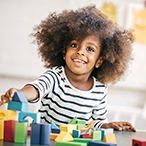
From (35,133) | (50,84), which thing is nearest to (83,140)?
(35,133)

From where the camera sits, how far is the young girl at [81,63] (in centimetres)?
104

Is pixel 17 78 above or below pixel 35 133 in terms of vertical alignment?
above

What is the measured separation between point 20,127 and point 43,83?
359 mm

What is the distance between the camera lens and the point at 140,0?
2246 mm

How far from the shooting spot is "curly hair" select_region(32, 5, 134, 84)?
3.62ft

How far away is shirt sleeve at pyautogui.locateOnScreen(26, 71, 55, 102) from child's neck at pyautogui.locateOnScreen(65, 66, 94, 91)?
107mm

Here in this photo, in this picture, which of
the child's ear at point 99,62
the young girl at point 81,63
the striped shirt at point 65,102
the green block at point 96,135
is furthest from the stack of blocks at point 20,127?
the child's ear at point 99,62

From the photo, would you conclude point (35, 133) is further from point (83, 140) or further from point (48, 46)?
point (48, 46)

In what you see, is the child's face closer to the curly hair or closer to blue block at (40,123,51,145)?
the curly hair

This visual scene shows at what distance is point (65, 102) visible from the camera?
1.04 m

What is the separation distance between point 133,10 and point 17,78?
1.18 m

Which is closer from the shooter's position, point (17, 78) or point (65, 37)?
point (65, 37)

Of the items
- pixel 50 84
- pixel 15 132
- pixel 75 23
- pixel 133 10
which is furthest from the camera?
pixel 133 10

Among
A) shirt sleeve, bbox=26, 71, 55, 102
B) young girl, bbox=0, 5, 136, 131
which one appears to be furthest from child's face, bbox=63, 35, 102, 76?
shirt sleeve, bbox=26, 71, 55, 102
